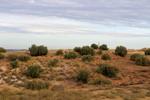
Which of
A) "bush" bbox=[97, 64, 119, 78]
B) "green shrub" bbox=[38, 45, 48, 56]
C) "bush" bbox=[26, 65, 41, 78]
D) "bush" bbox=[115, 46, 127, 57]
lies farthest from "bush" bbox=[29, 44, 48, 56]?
"bush" bbox=[97, 64, 119, 78]

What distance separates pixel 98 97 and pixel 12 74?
14.5 m

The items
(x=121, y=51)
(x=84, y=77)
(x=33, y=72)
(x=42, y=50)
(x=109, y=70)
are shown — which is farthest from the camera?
(x=42, y=50)

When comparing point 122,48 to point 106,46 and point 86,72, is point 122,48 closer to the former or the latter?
point 106,46

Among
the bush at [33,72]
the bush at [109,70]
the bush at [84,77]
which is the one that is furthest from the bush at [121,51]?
the bush at [33,72]

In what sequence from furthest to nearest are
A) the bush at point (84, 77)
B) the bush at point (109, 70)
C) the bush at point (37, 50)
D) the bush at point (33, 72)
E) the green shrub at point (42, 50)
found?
the green shrub at point (42, 50), the bush at point (37, 50), the bush at point (109, 70), the bush at point (33, 72), the bush at point (84, 77)

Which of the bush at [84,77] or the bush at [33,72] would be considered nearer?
the bush at [84,77]

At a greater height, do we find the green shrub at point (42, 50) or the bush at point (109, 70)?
the green shrub at point (42, 50)

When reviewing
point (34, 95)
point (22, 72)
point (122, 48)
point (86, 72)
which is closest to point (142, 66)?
point (86, 72)

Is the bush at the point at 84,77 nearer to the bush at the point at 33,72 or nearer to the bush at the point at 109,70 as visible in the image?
the bush at the point at 109,70

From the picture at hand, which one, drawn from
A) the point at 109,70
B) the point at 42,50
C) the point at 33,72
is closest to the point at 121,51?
the point at 42,50

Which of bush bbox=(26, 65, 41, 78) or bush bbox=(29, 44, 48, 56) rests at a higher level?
bush bbox=(29, 44, 48, 56)

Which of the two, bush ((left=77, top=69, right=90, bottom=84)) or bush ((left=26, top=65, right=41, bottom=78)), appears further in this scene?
bush ((left=26, top=65, right=41, bottom=78))

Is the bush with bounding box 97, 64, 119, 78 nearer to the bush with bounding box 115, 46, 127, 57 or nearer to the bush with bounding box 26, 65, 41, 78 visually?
the bush with bounding box 26, 65, 41, 78

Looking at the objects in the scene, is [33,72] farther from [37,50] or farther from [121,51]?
[121,51]
